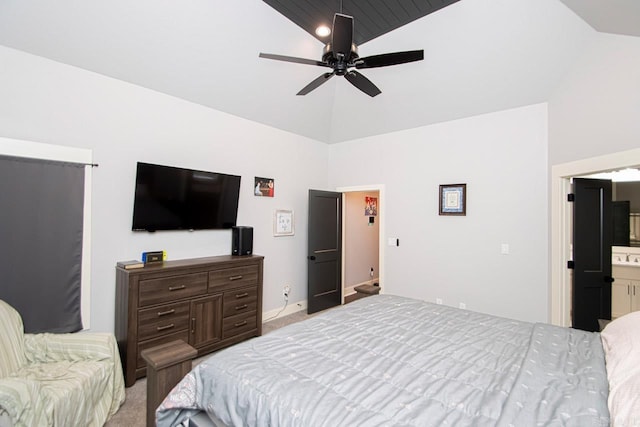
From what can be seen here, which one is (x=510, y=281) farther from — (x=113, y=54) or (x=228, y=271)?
(x=113, y=54)

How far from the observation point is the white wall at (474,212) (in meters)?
3.33

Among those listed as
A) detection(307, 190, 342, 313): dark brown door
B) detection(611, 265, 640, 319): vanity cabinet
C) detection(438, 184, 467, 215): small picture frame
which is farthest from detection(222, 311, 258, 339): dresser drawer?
detection(611, 265, 640, 319): vanity cabinet

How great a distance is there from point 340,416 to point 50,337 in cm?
237

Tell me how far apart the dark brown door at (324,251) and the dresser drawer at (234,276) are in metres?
1.31

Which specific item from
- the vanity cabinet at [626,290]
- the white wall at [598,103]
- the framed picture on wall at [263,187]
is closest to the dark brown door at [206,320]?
the framed picture on wall at [263,187]

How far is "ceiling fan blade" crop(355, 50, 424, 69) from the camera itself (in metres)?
2.22

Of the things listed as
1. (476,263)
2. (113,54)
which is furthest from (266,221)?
(476,263)

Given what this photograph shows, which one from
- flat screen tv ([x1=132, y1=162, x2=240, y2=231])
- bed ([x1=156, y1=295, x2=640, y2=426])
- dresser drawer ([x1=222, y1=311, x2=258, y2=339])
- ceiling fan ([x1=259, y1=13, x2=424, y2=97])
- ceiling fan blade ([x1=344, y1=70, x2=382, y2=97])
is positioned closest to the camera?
bed ([x1=156, y1=295, x2=640, y2=426])

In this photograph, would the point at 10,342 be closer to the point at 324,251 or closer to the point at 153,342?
the point at 153,342

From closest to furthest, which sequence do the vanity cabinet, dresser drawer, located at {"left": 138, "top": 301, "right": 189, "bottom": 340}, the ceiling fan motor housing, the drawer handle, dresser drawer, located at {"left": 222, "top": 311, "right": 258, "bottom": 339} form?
the ceiling fan motor housing
dresser drawer, located at {"left": 138, "top": 301, "right": 189, "bottom": 340}
the drawer handle
dresser drawer, located at {"left": 222, "top": 311, "right": 258, "bottom": 339}
the vanity cabinet

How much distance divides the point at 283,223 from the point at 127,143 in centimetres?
227

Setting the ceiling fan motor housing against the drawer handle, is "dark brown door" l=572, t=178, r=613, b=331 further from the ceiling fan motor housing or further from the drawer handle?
the drawer handle

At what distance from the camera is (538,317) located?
3.29 metres

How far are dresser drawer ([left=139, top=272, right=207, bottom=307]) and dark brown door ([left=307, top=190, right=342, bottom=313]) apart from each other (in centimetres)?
196
